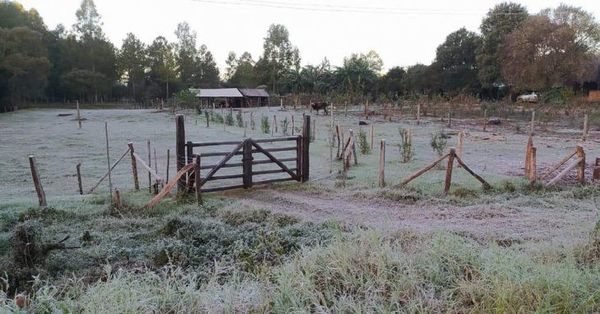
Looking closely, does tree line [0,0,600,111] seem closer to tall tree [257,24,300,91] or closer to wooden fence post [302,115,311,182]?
tall tree [257,24,300,91]

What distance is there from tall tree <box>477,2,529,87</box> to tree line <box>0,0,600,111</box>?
0.09 meters

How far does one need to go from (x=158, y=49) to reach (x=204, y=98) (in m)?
18.0

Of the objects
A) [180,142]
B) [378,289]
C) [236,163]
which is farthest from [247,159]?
[378,289]

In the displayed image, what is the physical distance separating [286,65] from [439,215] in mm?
61250

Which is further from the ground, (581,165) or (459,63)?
(459,63)

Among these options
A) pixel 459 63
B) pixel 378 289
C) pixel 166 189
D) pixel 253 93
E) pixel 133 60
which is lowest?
pixel 166 189

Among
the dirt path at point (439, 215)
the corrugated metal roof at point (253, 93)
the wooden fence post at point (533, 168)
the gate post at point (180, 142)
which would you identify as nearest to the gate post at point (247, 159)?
the dirt path at point (439, 215)

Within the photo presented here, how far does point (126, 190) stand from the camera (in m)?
10.6

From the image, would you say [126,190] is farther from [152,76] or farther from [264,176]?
[152,76]

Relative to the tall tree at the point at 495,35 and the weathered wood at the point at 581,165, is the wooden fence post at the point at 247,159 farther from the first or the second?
the tall tree at the point at 495,35

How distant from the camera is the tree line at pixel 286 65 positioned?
36094mm

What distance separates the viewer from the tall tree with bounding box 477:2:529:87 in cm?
4272

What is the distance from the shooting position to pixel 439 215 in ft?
26.4

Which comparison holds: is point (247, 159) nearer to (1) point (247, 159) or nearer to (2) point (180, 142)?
(1) point (247, 159)
